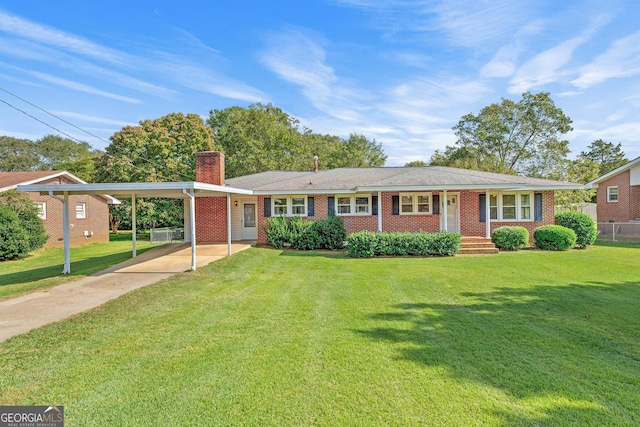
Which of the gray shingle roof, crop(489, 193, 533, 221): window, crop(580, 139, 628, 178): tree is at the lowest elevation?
crop(489, 193, 533, 221): window

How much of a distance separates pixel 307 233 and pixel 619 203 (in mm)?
20649

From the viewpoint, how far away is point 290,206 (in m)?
15.6

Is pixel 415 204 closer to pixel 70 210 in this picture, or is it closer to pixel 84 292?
pixel 84 292

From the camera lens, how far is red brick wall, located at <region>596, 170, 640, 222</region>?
19.9 meters

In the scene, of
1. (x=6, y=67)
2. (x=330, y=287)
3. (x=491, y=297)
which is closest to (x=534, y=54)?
(x=491, y=297)

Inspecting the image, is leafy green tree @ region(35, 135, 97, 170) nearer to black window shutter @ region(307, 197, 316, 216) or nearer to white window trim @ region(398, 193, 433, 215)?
black window shutter @ region(307, 197, 316, 216)

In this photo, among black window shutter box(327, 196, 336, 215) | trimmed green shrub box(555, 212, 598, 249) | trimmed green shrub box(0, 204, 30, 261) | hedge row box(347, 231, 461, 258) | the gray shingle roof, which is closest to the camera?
hedge row box(347, 231, 461, 258)

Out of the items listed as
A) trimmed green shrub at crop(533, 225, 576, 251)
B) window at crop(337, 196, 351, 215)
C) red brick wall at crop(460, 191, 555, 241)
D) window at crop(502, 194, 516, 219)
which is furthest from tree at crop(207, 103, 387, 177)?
trimmed green shrub at crop(533, 225, 576, 251)

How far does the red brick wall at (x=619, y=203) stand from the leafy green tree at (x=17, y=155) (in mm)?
63351

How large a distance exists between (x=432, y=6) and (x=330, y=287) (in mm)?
9959

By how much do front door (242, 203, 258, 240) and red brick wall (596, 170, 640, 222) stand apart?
22.4 metres

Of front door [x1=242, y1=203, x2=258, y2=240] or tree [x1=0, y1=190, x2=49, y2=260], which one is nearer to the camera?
tree [x1=0, y1=190, x2=49, y2=260]

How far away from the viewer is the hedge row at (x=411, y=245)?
12.4 m

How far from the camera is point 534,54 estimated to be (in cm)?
1460
